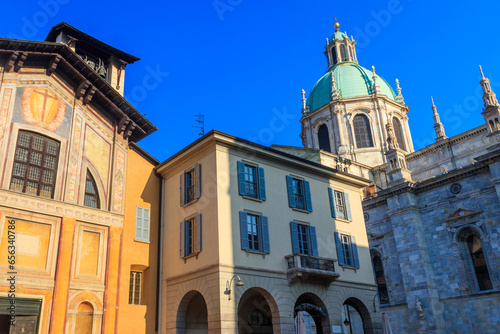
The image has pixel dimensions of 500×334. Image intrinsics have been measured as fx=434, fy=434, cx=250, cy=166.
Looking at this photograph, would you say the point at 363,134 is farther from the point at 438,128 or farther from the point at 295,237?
the point at 295,237

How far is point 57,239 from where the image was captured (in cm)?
1697

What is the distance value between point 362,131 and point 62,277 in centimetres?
4132

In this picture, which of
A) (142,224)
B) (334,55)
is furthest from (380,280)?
(334,55)

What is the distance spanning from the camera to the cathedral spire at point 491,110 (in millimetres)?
34906

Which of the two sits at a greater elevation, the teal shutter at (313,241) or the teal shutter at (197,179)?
the teal shutter at (197,179)

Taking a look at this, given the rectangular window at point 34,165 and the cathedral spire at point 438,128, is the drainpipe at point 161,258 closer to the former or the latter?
the rectangular window at point 34,165

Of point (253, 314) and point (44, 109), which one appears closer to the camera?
point (44, 109)

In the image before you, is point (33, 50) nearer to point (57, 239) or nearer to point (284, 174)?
point (57, 239)

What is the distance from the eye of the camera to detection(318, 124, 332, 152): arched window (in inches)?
2105

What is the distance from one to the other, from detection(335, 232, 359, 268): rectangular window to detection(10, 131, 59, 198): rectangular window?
14217mm

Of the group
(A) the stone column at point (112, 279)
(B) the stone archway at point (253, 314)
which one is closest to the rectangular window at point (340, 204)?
(B) the stone archway at point (253, 314)

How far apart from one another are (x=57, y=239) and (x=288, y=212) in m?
10.6

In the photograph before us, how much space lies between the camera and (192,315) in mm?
20266

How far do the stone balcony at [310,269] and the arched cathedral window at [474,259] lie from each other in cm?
1693
